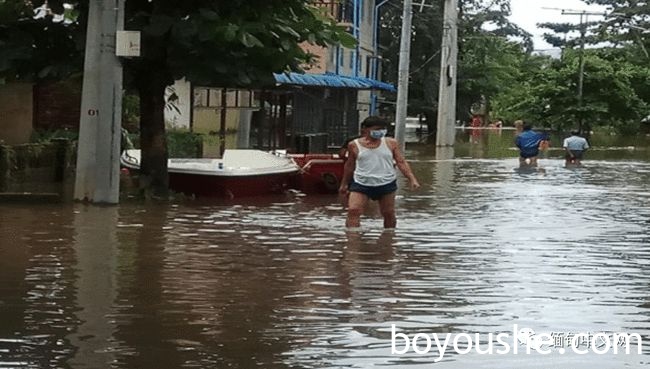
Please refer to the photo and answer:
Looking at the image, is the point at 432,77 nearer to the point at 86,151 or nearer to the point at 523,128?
the point at 523,128

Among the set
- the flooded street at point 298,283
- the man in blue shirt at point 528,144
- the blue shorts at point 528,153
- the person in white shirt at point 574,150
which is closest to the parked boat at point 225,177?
Result: the flooded street at point 298,283

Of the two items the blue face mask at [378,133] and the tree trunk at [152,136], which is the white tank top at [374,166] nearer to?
the blue face mask at [378,133]

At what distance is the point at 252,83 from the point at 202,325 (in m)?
11.1

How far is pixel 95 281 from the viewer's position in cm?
1095

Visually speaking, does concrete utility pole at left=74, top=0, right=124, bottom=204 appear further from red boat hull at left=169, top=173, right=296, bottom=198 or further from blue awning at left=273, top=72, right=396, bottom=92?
blue awning at left=273, top=72, right=396, bottom=92

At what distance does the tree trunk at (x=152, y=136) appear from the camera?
20359 millimetres

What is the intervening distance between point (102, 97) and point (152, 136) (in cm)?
248

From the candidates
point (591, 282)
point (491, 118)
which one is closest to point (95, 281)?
point (591, 282)

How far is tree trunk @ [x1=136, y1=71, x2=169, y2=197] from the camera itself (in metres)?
20.4

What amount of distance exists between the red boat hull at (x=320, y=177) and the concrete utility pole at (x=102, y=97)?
6.14 metres

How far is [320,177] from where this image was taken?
944 inches

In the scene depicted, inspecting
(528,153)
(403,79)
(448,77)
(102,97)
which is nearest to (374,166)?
(102,97)

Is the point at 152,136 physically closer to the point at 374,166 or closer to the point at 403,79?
the point at 374,166

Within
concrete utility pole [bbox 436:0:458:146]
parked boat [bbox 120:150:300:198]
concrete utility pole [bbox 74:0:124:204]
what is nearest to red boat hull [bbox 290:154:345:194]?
parked boat [bbox 120:150:300:198]
